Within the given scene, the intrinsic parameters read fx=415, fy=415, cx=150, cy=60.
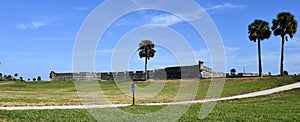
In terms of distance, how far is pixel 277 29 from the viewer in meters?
63.7

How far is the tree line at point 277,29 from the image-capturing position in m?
63.0

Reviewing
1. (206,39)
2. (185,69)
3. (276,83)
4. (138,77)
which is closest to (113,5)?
(206,39)

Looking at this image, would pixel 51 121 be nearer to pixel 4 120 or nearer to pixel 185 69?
pixel 4 120

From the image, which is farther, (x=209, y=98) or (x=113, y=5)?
(x=209, y=98)

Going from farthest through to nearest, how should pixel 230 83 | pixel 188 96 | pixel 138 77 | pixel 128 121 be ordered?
1. pixel 138 77
2. pixel 230 83
3. pixel 188 96
4. pixel 128 121

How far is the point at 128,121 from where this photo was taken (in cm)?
1530

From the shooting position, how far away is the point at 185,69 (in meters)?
65.9

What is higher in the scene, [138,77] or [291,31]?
[291,31]

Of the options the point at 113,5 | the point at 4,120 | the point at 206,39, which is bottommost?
the point at 4,120

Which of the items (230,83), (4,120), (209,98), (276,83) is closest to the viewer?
(4,120)

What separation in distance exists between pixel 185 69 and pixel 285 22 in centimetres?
1689

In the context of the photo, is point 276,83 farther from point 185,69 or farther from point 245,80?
point 185,69

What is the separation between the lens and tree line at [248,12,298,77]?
6297cm

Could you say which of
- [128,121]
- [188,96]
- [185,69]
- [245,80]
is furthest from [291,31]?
[128,121]
